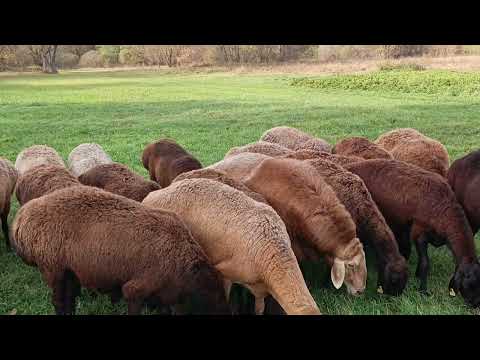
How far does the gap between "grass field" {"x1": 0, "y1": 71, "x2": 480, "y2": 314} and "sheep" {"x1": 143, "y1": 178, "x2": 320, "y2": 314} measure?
4451 mm

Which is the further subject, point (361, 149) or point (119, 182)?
point (361, 149)

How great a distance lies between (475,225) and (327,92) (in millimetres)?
10686

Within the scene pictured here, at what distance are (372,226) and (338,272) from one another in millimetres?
762

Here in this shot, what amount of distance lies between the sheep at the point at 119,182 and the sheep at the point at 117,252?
5.11 feet

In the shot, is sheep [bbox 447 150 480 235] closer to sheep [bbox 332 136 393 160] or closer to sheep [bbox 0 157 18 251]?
sheep [bbox 332 136 393 160]

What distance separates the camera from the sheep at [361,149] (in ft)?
25.2

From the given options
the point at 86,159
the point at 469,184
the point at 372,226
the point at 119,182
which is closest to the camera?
the point at 372,226

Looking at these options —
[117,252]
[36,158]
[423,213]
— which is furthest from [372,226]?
[36,158]

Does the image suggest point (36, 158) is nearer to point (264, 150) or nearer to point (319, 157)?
point (264, 150)

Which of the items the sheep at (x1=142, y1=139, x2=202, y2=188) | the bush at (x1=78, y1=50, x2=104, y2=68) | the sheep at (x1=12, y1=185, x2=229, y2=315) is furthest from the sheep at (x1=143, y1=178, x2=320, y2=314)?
the bush at (x1=78, y1=50, x2=104, y2=68)

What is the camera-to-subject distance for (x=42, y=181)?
6.22m

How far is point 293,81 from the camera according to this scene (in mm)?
14953

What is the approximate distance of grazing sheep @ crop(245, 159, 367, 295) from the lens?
16.8 ft

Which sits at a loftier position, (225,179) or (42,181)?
(225,179)
